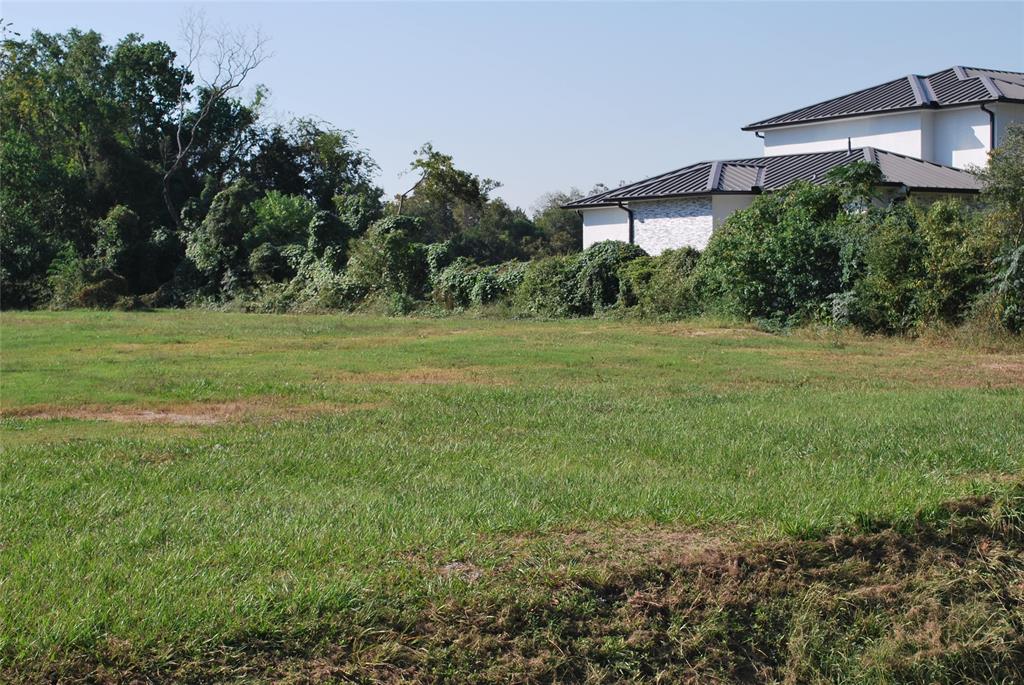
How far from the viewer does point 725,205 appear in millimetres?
35250

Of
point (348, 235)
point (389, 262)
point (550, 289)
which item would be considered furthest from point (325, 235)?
point (550, 289)

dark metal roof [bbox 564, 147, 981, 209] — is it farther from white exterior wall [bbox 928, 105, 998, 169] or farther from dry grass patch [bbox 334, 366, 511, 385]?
dry grass patch [bbox 334, 366, 511, 385]

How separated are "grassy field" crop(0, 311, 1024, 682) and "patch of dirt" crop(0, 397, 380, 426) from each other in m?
0.08

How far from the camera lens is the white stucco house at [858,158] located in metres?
35.2

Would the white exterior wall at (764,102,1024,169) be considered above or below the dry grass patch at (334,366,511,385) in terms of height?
above

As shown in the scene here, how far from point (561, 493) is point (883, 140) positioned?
3557 cm

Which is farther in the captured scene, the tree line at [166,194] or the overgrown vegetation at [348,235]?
→ the tree line at [166,194]

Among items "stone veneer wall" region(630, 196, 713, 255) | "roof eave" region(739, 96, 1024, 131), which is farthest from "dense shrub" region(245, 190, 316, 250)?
"roof eave" region(739, 96, 1024, 131)

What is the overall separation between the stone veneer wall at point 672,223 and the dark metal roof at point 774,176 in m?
0.46

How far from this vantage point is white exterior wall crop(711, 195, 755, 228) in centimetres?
3516

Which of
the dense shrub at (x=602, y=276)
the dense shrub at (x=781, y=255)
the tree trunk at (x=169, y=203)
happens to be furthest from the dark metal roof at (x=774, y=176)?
the tree trunk at (x=169, y=203)

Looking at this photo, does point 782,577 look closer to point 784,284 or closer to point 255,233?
point 784,284

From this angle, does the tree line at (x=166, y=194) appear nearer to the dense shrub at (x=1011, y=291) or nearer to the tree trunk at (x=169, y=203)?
the tree trunk at (x=169, y=203)

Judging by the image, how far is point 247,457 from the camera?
30.6 ft
